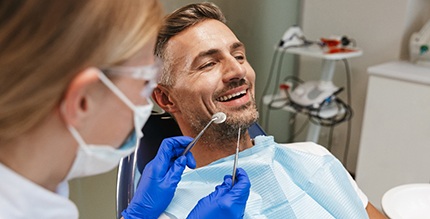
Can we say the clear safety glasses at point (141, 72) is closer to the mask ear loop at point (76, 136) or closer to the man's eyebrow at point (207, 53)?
the mask ear loop at point (76, 136)

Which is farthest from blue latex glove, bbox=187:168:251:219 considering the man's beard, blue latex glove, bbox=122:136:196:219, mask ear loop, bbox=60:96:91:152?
mask ear loop, bbox=60:96:91:152

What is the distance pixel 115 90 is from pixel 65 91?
0.22 ft

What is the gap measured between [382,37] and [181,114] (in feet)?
5.88

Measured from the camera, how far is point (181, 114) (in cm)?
138

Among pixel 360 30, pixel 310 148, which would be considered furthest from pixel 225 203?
pixel 360 30

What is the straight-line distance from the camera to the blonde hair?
0.50m

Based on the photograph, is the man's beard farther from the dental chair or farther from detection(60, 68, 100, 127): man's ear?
detection(60, 68, 100, 127): man's ear

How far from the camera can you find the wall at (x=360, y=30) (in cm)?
260

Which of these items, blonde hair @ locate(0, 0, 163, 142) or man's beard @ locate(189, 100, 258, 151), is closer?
blonde hair @ locate(0, 0, 163, 142)

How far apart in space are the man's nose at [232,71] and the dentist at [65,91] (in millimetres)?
647

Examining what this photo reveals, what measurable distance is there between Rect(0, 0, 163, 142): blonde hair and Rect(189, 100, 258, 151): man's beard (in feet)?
2.42

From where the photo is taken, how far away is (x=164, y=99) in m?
1.41

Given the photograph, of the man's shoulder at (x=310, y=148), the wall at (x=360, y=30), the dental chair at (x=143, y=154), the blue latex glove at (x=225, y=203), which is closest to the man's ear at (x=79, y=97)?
the blue latex glove at (x=225, y=203)

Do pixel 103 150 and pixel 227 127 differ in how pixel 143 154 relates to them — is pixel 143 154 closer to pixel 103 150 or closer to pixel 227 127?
pixel 227 127
